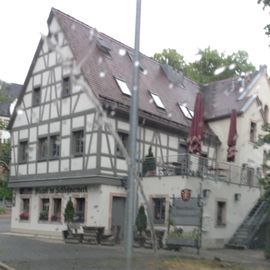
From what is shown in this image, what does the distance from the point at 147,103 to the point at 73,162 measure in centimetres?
446

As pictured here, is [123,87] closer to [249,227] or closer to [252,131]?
[249,227]

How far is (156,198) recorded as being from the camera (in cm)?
2470

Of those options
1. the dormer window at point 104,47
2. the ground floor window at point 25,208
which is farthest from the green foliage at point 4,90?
the ground floor window at point 25,208

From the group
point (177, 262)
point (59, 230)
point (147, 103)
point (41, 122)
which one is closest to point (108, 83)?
point (147, 103)

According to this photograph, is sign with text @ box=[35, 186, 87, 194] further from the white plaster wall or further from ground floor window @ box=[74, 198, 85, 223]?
the white plaster wall

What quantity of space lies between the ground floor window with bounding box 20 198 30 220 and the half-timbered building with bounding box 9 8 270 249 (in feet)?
0.17

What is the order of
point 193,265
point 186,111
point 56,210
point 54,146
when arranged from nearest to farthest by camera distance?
point 193,265 < point 56,210 < point 54,146 < point 186,111

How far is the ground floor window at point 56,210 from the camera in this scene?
2661cm

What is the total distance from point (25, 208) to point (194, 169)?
31.8 ft

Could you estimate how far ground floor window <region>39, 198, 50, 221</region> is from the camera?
27306 mm

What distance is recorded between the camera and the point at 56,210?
27031mm

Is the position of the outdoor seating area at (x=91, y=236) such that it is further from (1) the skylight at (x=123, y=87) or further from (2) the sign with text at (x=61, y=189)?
(1) the skylight at (x=123, y=87)

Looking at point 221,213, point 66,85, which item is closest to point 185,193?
point 221,213

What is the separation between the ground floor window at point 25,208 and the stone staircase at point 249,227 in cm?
1019
